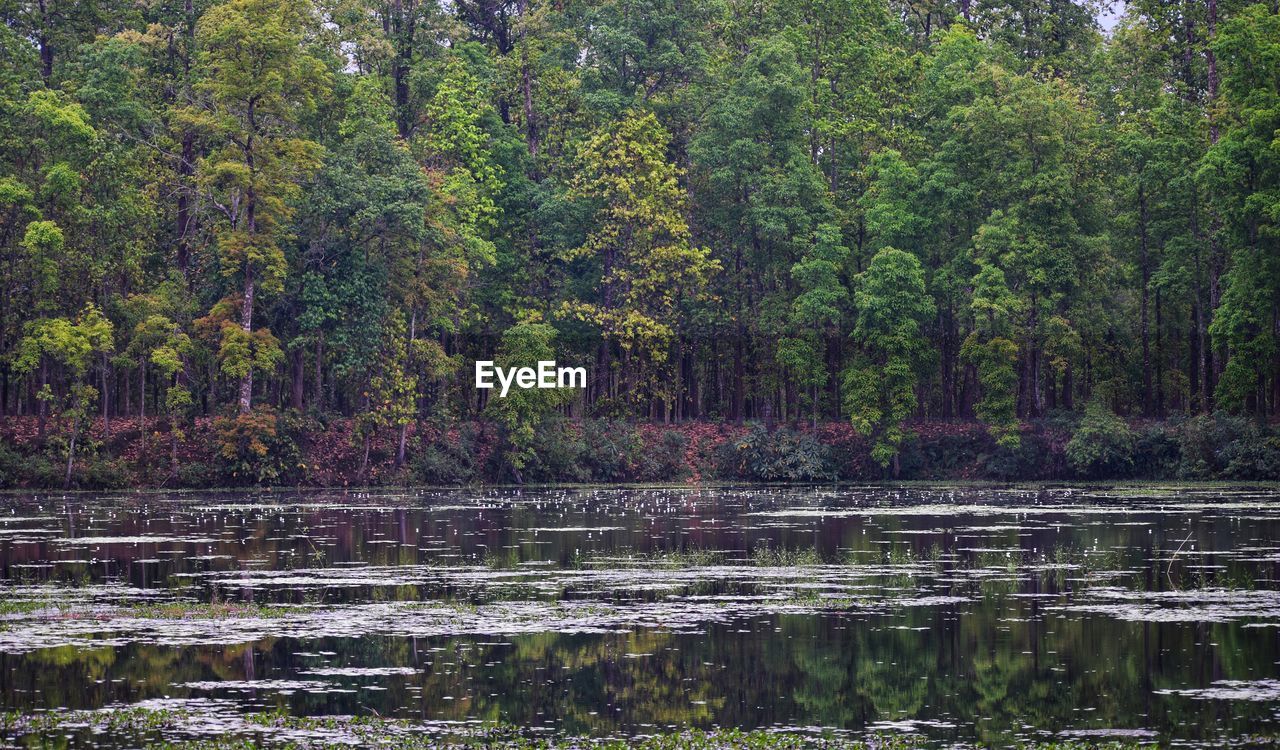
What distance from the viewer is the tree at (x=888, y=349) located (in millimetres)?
79625

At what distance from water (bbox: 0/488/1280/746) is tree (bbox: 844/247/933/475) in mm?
29205

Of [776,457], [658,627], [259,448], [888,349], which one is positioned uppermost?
[888,349]

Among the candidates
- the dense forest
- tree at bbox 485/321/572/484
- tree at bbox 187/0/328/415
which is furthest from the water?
tree at bbox 485/321/572/484

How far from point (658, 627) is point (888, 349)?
5513 centimetres

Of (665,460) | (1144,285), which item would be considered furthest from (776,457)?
(1144,285)

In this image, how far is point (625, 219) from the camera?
8450cm

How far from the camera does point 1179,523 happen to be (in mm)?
48594

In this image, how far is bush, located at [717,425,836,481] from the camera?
8006cm

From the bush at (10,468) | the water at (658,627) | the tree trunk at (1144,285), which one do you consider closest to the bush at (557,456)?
the bush at (10,468)

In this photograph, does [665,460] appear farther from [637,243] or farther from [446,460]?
[637,243]

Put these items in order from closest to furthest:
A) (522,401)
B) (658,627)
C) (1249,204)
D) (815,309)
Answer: (658,627) < (1249,204) < (522,401) < (815,309)

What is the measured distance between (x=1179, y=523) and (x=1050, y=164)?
36128mm

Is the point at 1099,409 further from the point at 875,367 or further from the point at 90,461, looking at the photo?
the point at 90,461

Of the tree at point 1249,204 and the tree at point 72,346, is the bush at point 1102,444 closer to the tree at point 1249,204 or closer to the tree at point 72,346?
Answer: the tree at point 1249,204
